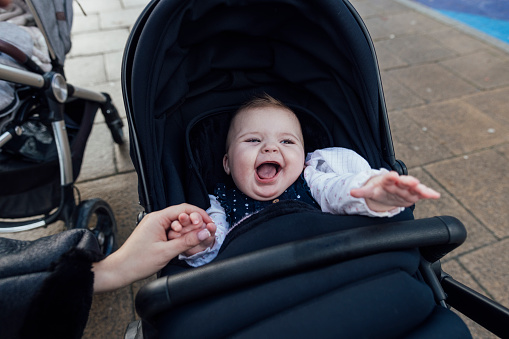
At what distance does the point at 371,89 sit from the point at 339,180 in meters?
0.38

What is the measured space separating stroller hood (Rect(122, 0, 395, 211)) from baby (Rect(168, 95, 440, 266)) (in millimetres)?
100

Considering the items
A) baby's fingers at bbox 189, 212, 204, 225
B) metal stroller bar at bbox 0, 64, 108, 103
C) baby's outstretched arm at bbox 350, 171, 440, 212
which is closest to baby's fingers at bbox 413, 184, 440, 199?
baby's outstretched arm at bbox 350, 171, 440, 212

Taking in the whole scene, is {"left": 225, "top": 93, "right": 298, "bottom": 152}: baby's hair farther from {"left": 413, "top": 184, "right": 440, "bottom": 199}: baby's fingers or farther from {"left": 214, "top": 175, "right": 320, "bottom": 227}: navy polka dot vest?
{"left": 413, "top": 184, "right": 440, "bottom": 199}: baby's fingers

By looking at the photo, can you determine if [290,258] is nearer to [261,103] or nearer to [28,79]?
[261,103]

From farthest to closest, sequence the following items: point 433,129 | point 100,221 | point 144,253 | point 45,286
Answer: point 433,129 < point 100,221 < point 144,253 < point 45,286

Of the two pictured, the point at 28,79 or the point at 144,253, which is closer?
the point at 144,253

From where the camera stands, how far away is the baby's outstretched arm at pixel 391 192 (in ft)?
2.88

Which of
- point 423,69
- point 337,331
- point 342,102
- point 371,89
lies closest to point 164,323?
point 337,331

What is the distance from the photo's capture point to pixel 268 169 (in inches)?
60.2

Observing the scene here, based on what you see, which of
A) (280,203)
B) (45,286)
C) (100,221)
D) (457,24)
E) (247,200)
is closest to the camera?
(45,286)

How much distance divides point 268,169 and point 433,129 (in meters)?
1.87

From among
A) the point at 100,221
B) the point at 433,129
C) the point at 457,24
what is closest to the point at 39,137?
the point at 100,221

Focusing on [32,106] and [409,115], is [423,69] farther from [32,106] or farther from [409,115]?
[32,106]

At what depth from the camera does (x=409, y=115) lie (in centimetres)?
290
